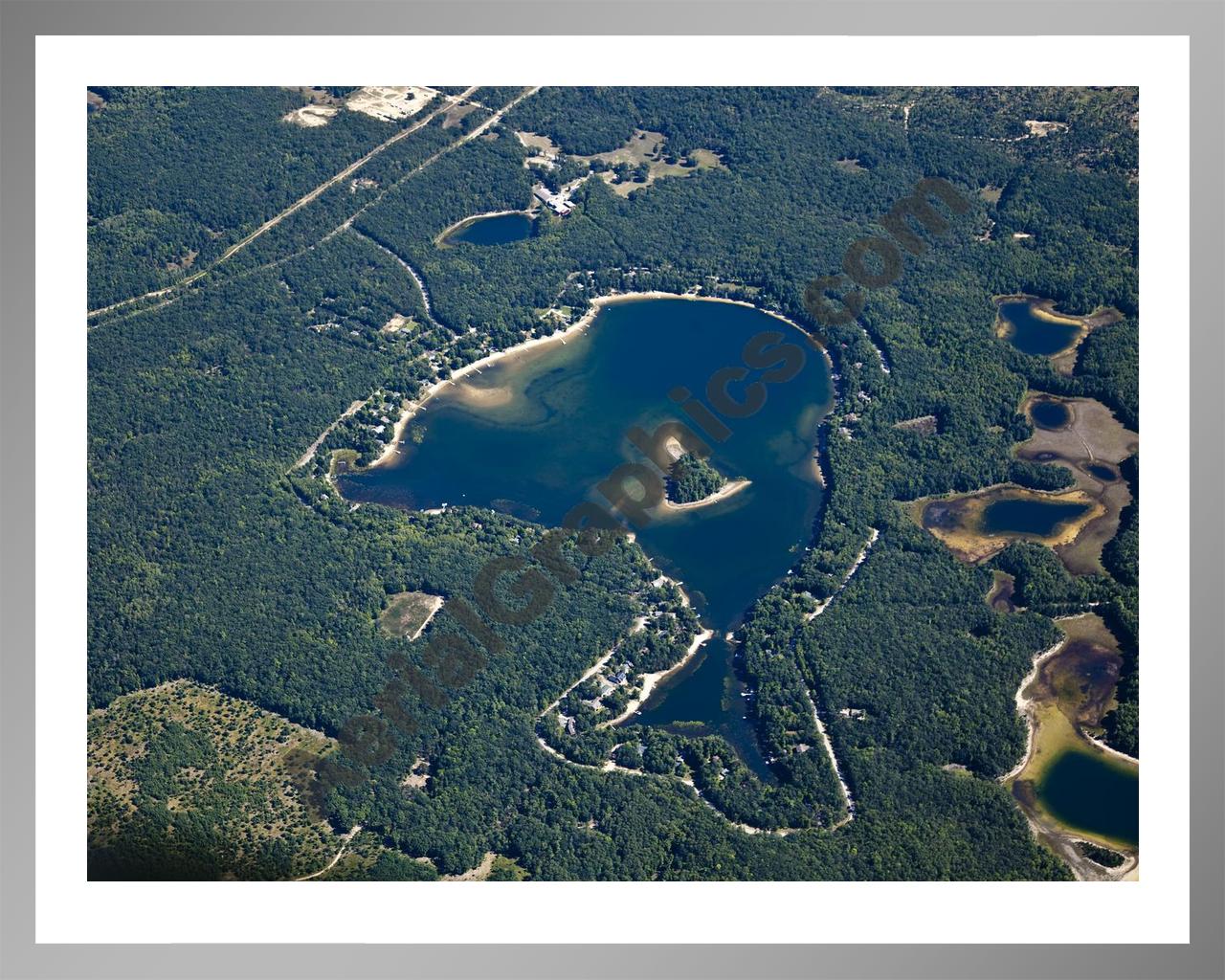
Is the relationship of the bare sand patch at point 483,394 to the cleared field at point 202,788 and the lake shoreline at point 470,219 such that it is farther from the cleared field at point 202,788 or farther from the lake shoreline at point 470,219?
the cleared field at point 202,788

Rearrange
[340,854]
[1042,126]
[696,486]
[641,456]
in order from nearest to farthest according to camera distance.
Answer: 1. [340,854]
2. [696,486]
3. [641,456]
4. [1042,126]

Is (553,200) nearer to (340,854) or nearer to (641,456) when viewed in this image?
(641,456)

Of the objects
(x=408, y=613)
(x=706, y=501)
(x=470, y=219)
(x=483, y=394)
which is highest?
(x=470, y=219)

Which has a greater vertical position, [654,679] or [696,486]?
[696,486]

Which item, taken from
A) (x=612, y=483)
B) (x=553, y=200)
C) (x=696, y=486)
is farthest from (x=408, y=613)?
(x=553, y=200)

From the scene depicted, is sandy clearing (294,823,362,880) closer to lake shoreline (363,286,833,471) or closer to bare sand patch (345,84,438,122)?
lake shoreline (363,286,833,471)

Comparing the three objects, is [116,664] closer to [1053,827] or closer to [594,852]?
[594,852]

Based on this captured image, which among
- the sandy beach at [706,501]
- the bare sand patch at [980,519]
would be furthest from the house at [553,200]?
the bare sand patch at [980,519]
